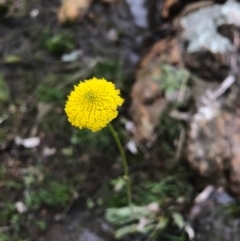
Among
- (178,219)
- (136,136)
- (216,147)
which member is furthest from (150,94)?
(178,219)

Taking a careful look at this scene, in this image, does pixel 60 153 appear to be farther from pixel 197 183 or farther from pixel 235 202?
pixel 235 202

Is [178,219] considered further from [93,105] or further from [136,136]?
[93,105]

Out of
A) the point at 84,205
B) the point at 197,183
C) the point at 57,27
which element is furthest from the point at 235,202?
the point at 57,27

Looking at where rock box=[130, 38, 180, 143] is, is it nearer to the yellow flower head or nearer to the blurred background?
the blurred background

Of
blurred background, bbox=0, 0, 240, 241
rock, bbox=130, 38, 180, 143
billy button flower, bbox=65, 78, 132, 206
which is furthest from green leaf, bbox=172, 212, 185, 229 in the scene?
billy button flower, bbox=65, 78, 132, 206

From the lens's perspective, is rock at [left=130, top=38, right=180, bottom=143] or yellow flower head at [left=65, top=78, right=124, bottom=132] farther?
rock at [left=130, top=38, right=180, bottom=143]
